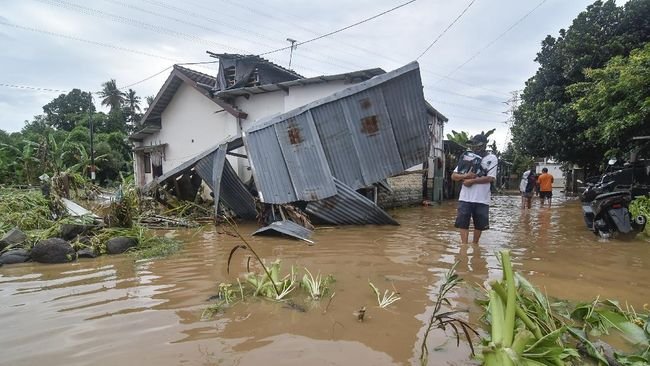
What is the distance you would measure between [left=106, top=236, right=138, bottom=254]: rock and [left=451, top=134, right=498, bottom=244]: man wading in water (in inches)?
207

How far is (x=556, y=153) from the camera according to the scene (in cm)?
1697

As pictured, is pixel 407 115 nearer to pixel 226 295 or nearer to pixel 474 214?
pixel 474 214

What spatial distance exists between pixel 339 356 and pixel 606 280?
353 cm

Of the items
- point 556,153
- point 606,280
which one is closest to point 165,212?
point 606,280

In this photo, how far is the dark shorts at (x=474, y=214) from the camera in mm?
5711

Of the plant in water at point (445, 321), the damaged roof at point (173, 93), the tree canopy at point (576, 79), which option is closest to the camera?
the plant in water at point (445, 321)

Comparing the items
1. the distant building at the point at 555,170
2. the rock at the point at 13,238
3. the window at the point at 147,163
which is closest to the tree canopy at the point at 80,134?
the window at the point at 147,163

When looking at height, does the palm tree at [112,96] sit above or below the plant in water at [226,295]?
above

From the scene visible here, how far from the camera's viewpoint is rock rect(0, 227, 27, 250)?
580cm

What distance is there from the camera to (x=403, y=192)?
48.5 feet

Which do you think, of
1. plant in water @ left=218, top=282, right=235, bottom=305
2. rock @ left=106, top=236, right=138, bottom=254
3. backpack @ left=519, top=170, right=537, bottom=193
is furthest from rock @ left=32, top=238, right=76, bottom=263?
backpack @ left=519, top=170, right=537, bottom=193

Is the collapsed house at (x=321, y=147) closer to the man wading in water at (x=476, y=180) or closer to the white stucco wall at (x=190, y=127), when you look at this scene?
the white stucco wall at (x=190, y=127)

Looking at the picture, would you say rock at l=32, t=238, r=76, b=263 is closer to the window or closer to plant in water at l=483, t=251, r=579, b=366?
plant in water at l=483, t=251, r=579, b=366

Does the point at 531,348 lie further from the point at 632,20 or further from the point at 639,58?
the point at 632,20
